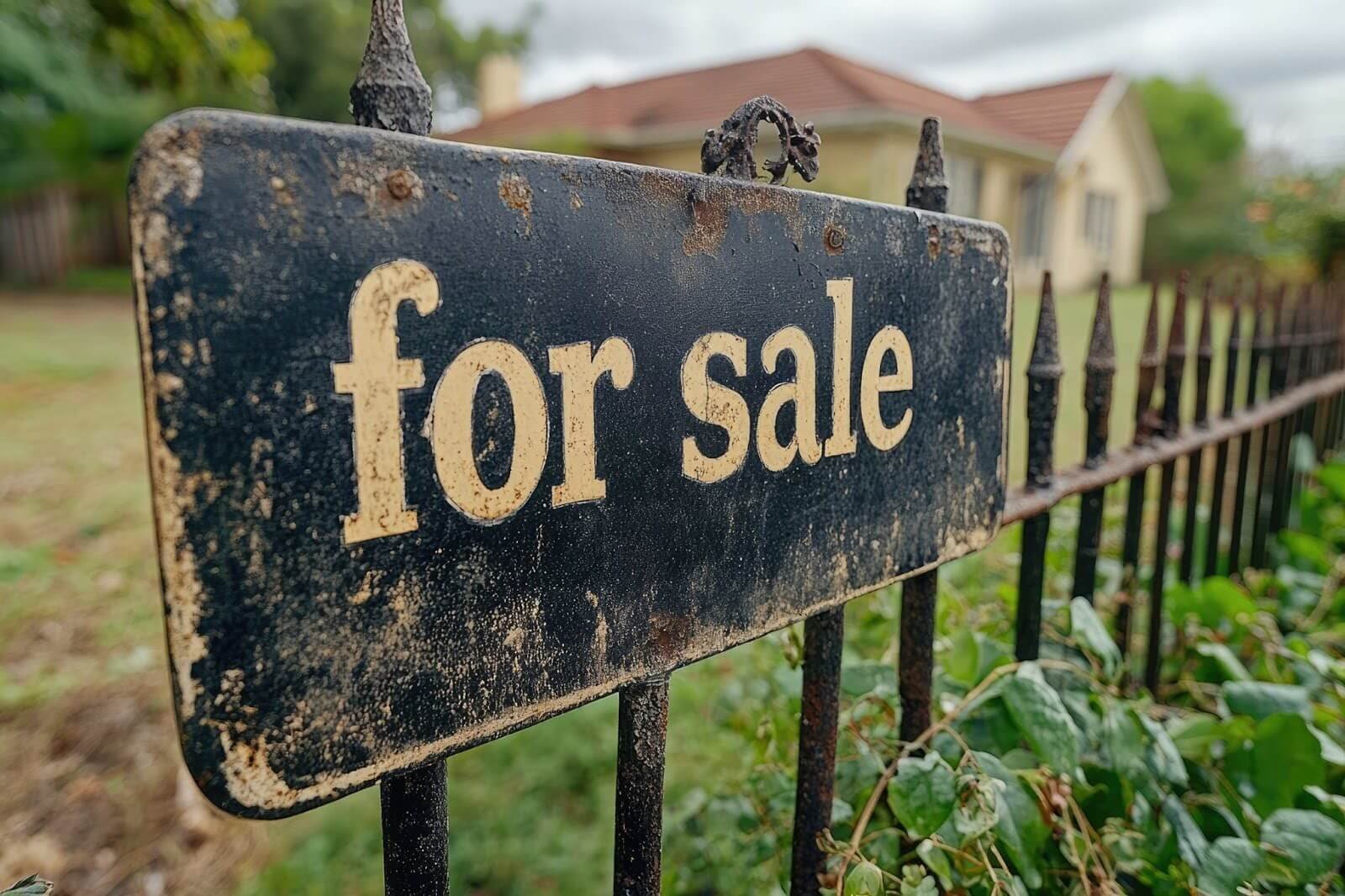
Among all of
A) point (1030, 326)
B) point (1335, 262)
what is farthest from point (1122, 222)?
point (1030, 326)

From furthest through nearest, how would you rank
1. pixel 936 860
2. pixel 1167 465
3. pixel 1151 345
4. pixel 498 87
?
pixel 498 87
pixel 1167 465
pixel 1151 345
pixel 936 860

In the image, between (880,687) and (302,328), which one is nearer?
(302,328)

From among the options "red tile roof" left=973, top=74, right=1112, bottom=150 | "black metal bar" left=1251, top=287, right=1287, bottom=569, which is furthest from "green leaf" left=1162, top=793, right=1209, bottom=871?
"red tile roof" left=973, top=74, right=1112, bottom=150

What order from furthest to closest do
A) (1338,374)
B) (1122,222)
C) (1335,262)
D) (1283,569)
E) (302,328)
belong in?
(1122,222), (1335,262), (1338,374), (1283,569), (302,328)

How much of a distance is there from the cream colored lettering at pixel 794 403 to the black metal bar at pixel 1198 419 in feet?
4.56

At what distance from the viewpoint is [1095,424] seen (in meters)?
1.46

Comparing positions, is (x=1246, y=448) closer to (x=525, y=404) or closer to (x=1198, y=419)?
(x=1198, y=419)

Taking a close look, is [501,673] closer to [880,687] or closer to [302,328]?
[302,328]

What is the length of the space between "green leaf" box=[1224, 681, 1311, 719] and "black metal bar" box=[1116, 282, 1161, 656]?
0.27 metres

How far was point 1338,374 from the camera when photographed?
123 inches

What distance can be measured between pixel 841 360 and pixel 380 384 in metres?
0.47

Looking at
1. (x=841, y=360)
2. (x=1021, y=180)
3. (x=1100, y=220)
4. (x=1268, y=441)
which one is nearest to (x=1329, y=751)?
(x=841, y=360)

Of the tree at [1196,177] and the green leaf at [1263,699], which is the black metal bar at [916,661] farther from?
the tree at [1196,177]

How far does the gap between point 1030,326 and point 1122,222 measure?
1300cm
